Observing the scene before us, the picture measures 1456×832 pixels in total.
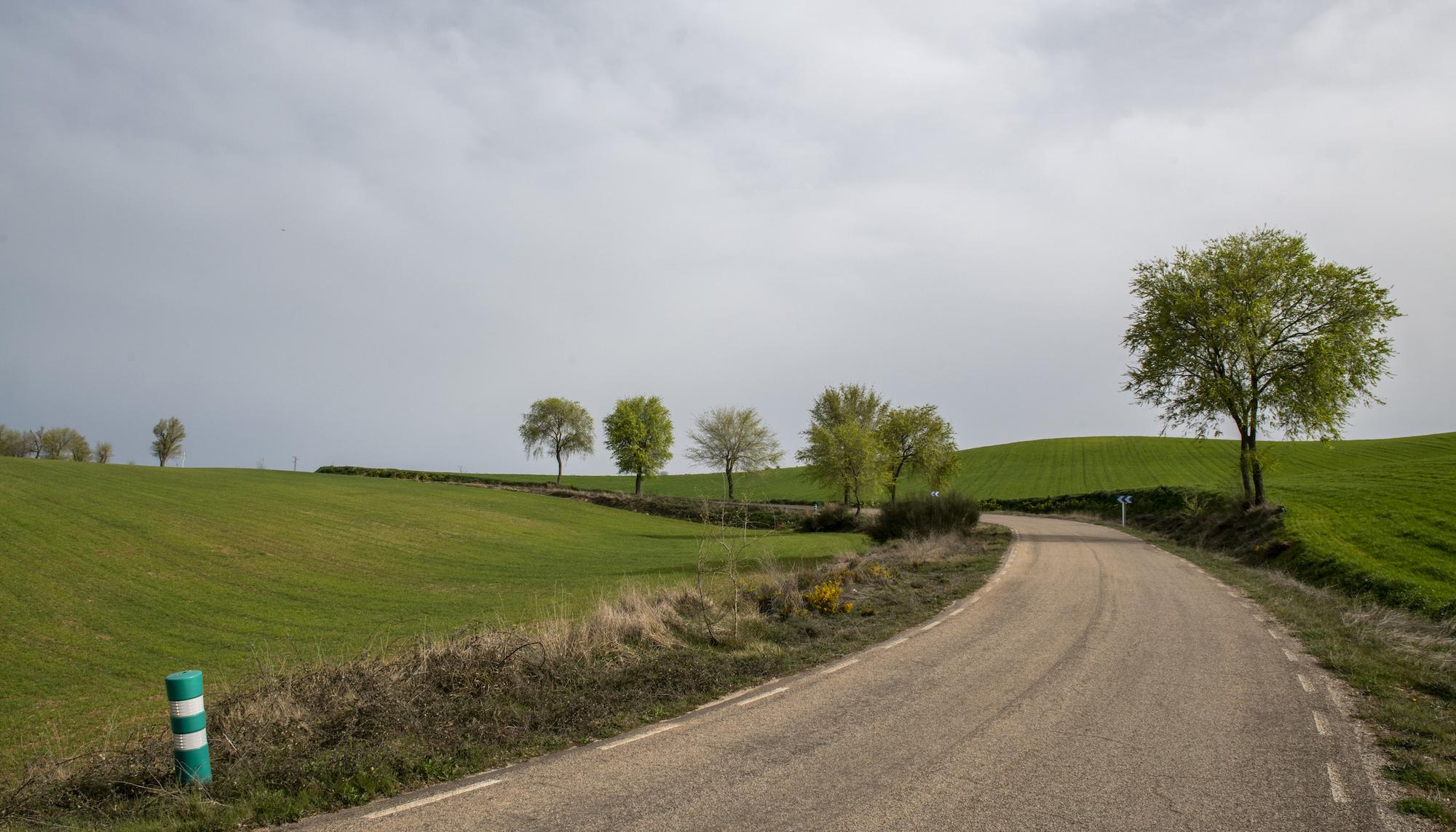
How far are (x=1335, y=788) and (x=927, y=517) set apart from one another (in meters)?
29.5

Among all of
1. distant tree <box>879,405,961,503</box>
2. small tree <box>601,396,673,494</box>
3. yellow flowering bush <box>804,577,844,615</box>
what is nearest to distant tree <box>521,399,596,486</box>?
small tree <box>601,396,673,494</box>

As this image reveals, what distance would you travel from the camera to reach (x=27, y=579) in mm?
16688

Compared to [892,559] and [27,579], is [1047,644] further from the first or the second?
[27,579]

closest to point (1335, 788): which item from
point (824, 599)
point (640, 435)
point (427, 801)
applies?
point (427, 801)

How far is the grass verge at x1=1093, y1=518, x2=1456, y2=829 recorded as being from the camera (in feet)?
19.4

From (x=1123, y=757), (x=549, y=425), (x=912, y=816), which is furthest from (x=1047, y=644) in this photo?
(x=549, y=425)

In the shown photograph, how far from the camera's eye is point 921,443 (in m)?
57.2

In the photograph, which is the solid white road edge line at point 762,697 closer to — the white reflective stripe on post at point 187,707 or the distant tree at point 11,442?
the white reflective stripe on post at point 187,707

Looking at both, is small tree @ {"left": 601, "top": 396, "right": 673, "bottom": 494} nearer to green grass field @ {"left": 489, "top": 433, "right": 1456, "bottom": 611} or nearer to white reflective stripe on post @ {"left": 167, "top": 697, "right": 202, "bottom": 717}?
green grass field @ {"left": 489, "top": 433, "right": 1456, "bottom": 611}

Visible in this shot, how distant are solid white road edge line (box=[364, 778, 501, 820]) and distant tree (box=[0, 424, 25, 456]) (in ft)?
333

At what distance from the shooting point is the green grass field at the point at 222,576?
1220 centimetres

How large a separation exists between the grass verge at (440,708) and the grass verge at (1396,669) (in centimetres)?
590

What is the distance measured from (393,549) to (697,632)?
2047cm

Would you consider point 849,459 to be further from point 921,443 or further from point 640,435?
point 640,435
